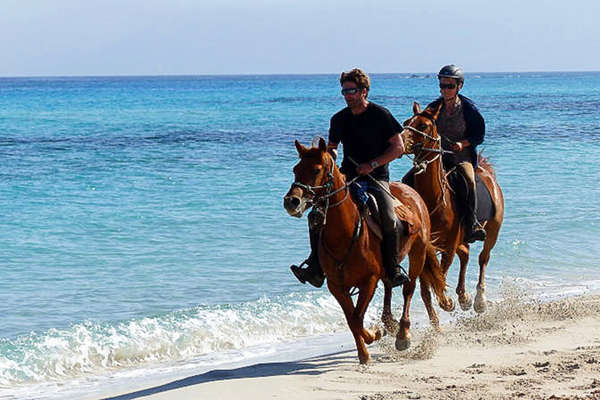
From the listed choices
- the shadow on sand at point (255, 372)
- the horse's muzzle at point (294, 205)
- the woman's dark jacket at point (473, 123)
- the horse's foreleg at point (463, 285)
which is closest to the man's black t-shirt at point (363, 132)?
the horse's muzzle at point (294, 205)

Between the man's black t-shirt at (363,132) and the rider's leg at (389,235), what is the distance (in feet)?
0.90

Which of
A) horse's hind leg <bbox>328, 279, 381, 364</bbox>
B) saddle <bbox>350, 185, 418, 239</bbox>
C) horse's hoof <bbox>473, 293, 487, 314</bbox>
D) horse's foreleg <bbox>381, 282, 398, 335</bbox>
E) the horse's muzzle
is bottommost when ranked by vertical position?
horse's hoof <bbox>473, 293, 487, 314</bbox>

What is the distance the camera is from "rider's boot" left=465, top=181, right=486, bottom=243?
32.0 feet

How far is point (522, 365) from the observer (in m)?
7.80

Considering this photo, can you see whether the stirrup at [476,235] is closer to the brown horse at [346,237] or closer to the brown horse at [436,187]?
the brown horse at [436,187]

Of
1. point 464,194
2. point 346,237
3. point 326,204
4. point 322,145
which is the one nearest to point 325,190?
point 326,204

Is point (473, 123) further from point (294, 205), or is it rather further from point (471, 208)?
point (294, 205)

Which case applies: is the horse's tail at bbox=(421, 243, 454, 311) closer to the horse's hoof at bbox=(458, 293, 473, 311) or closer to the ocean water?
the horse's hoof at bbox=(458, 293, 473, 311)

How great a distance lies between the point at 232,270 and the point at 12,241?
446 centimetres

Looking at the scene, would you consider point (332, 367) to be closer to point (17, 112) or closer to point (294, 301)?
point (294, 301)

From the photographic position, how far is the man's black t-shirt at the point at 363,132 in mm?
7715

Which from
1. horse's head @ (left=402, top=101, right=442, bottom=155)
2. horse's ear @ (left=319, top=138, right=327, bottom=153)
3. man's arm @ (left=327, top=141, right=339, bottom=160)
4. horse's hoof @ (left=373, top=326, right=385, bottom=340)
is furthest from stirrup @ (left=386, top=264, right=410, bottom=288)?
horse's ear @ (left=319, top=138, right=327, bottom=153)

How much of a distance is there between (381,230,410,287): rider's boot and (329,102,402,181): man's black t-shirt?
60cm

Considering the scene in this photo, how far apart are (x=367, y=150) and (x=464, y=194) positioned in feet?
7.50
